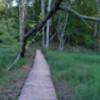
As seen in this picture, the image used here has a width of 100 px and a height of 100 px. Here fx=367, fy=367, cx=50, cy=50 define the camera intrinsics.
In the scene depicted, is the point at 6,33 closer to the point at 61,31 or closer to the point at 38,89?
the point at 38,89

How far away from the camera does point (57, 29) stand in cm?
5003

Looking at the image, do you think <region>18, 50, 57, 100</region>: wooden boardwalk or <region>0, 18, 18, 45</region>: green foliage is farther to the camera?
<region>0, 18, 18, 45</region>: green foliage

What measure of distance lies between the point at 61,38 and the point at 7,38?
122 feet

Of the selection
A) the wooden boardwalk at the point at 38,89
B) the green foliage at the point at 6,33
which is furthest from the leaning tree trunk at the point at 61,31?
the green foliage at the point at 6,33

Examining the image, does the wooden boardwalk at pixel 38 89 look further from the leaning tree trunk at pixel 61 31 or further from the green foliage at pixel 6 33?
the leaning tree trunk at pixel 61 31

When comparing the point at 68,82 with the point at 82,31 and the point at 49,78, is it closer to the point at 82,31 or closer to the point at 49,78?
the point at 49,78

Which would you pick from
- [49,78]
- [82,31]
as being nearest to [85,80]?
[49,78]

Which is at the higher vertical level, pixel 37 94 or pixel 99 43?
pixel 37 94

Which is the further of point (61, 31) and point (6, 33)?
point (61, 31)

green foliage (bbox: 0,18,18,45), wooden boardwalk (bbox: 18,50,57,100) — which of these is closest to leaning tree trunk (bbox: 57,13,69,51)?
wooden boardwalk (bbox: 18,50,57,100)

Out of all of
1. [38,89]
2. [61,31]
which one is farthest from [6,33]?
[61,31]

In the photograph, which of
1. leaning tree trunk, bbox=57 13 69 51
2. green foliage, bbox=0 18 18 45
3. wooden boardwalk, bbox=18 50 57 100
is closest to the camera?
wooden boardwalk, bbox=18 50 57 100

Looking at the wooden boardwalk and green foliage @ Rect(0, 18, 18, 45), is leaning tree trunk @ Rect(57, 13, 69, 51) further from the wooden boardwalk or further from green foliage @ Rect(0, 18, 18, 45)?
green foliage @ Rect(0, 18, 18, 45)

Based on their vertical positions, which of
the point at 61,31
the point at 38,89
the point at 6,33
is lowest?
the point at 61,31
